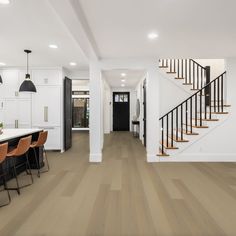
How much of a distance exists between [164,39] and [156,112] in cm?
198

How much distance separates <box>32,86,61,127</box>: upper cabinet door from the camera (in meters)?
6.81

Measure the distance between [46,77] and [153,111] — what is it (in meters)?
3.76

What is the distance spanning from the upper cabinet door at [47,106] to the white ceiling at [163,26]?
249 cm

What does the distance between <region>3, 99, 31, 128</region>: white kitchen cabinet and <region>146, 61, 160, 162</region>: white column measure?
13.3 ft

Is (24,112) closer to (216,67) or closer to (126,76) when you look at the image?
(126,76)

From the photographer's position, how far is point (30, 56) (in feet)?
18.2

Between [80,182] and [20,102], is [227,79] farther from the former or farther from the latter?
[20,102]

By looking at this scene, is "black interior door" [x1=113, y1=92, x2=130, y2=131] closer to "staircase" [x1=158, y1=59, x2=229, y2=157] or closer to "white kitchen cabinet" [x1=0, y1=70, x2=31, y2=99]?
"staircase" [x1=158, y1=59, x2=229, y2=157]

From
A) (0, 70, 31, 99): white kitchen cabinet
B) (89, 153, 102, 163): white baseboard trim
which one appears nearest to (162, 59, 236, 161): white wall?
(89, 153, 102, 163): white baseboard trim

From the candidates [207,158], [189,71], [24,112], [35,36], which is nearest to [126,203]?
[207,158]

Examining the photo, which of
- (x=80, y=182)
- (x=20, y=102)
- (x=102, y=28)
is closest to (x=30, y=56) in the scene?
(x=20, y=102)

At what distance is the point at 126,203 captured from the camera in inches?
121

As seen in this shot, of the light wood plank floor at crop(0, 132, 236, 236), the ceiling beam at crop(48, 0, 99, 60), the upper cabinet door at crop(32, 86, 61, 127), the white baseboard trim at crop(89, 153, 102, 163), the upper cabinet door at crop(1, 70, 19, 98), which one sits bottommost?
the light wood plank floor at crop(0, 132, 236, 236)

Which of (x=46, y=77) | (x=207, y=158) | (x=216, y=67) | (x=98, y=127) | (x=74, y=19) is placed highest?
(x=216, y=67)
